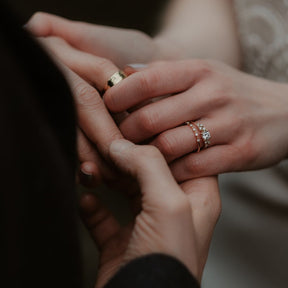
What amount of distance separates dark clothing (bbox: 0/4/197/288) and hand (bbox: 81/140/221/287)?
141mm

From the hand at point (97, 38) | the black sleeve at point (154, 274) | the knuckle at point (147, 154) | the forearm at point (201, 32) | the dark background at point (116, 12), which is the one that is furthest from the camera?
the dark background at point (116, 12)

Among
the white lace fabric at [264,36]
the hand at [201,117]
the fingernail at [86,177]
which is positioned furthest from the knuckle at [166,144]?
the white lace fabric at [264,36]

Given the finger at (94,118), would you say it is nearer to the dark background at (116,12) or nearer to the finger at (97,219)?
the finger at (97,219)

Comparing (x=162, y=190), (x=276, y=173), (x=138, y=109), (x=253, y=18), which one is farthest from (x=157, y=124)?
(x=253, y=18)

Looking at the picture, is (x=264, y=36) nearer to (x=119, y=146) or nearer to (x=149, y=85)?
(x=149, y=85)

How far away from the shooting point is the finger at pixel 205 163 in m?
0.66

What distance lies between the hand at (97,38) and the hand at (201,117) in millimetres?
170

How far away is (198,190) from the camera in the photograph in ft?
2.07

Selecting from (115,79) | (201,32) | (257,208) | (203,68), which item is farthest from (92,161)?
(201,32)

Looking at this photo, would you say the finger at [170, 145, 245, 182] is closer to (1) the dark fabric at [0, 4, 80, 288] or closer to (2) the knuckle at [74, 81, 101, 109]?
(2) the knuckle at [74, 81, 101, 109]

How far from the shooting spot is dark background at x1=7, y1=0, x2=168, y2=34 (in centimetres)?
149

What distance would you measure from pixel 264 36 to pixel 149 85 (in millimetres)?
500

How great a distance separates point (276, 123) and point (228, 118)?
0.12m

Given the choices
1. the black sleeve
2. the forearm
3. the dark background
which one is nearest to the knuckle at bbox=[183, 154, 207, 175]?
the black sleeve
